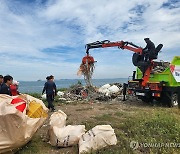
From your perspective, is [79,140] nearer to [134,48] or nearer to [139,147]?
[139,147]

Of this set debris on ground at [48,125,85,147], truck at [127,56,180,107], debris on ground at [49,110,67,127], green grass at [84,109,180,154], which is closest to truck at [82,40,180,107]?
truck at [127,56,180,107]

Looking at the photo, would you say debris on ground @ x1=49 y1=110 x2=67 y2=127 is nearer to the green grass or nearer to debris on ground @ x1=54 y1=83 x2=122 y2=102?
the green grass

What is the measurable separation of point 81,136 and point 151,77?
22.7 feet

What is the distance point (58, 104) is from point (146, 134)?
6.66 m

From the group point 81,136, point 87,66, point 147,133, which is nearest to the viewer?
point 81,136

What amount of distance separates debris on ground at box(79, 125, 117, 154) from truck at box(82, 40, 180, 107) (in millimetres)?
6256

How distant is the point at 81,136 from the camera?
5.59 m

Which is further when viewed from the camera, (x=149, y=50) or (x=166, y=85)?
(x=149, y=50)

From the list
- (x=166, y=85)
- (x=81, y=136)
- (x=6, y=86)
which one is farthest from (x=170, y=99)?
(x=6, y=86)

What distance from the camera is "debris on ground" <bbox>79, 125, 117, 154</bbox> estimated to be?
5.15 m

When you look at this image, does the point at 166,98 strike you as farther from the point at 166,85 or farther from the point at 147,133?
the point at 147,133

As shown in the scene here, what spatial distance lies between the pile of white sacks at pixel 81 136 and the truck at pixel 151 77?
19.5 feet

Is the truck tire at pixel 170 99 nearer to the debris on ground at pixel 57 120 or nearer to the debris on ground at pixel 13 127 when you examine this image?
the debris on ground at pixel 57 120

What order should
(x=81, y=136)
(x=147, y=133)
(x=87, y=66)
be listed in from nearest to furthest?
(x=81, y=136) < (x=147, y=133) < (x=87, y=66)
